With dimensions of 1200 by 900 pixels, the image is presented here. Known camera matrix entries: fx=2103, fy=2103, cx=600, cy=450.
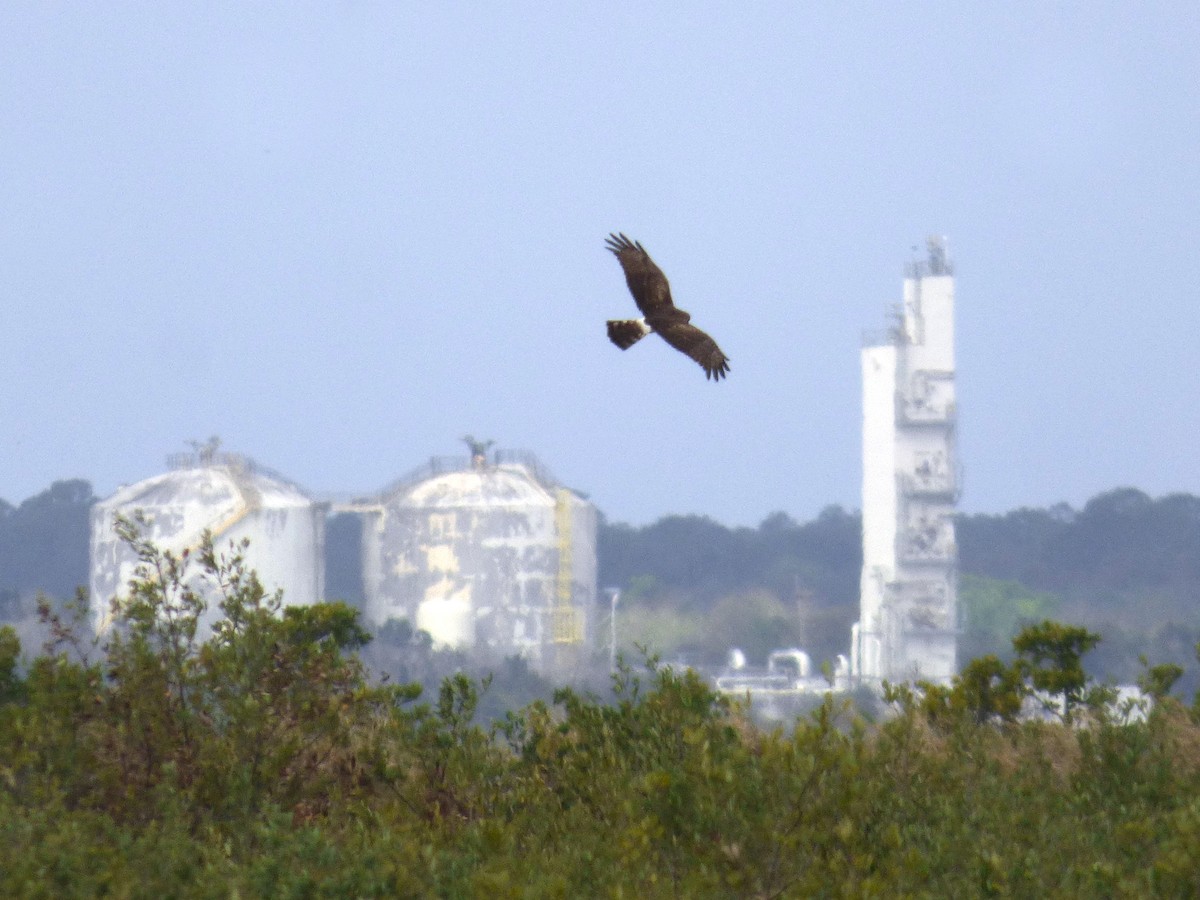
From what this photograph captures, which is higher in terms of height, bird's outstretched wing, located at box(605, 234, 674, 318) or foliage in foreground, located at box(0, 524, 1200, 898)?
bird's outstretched wing, located at box(605, 234, 674, 318)

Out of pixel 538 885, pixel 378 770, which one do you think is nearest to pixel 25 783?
pixel 378 770

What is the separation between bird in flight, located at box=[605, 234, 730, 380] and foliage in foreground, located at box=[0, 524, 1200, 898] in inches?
Result: 73.4

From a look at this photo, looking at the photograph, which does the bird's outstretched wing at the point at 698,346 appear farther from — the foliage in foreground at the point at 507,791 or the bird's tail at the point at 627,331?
the foliage in foreground at the point at 507,791

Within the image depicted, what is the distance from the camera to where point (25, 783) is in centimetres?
1179

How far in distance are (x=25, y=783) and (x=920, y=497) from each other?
61925 mm

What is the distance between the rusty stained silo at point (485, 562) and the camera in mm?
73938

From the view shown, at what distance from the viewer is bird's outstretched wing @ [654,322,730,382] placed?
33.8 ft

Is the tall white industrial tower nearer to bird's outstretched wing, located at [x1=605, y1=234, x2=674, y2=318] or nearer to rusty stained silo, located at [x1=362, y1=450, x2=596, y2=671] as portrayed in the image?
rusty stained silo, located at [x1=362, y1=450, x2=596, y2=671]

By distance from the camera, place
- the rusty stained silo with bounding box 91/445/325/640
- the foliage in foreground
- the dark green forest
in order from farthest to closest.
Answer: the dark green forest, the rusty stained silo with bounding box 91/445/325/640, the foliage in foreground

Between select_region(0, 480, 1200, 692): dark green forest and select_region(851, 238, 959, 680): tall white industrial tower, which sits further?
select_region(0, 480, 1200, 692): dark green forest

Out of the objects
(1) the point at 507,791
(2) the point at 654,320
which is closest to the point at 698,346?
(2) the point at 654,320

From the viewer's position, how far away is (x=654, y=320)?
1062cm

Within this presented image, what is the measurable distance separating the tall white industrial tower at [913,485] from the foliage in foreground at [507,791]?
2225 inches

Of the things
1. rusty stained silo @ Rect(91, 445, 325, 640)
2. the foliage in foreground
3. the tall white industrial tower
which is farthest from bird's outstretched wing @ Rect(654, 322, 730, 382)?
the tall white industrial tower
